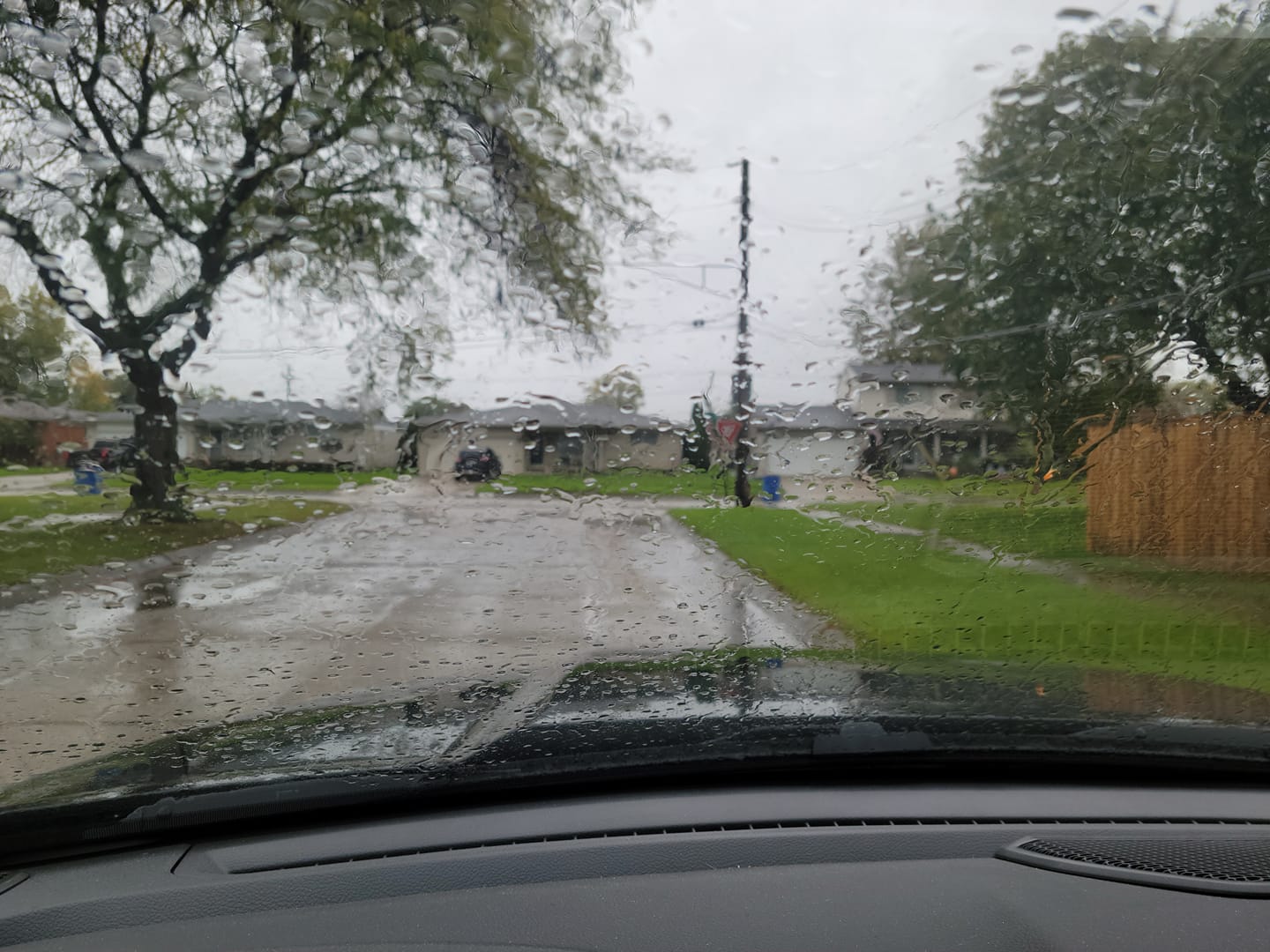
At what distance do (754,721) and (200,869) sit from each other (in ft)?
6.35

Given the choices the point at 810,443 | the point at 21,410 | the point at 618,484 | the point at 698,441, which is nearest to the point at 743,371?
the point at 698,441

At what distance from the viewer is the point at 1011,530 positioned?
4961 millimetres

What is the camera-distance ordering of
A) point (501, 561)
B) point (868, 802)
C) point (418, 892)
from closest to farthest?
point (418, 892)
point (868, 802)
point (501, 561)

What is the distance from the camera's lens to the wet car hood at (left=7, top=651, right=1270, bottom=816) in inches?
122

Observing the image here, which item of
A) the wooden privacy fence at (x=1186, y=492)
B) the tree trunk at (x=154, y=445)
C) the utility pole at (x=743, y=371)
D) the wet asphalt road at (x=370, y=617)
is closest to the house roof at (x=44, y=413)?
the tree trunk at (x=154, y=445)

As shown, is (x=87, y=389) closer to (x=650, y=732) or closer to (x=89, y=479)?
(x=89, y=479)

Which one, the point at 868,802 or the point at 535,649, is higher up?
the point at 535,649

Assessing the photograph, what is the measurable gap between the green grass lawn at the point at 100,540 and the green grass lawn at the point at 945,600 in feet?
7.39

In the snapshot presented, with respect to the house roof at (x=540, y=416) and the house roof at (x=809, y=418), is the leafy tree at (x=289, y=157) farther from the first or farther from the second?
the house roof at (x=809, y=418)

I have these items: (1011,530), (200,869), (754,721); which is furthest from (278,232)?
(1011,530)

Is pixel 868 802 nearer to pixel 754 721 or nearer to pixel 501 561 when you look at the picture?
pixel 754 721

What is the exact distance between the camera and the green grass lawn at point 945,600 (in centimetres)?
462

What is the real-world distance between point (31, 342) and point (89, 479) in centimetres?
60

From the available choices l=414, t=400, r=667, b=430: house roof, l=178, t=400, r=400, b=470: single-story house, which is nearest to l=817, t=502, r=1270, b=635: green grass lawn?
l=414, t=400, r=667, b=430: house roof
